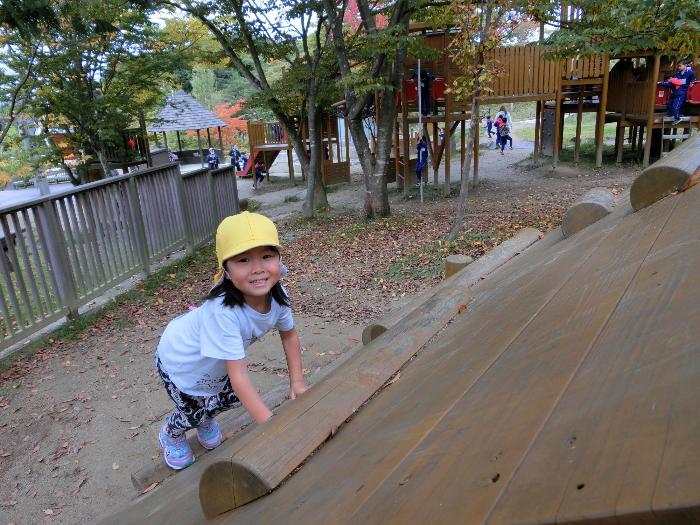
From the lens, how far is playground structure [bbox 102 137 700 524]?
0.66 meters

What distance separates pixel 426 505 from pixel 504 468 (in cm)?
13

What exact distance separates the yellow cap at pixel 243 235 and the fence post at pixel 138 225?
5.72 metres

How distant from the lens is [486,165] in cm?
1828

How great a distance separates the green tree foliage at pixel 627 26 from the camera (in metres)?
5.89

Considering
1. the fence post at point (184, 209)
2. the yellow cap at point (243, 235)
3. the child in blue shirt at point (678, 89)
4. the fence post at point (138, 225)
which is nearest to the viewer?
the yellow cap at point (243, 235)

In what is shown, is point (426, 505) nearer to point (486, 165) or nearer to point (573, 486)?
point (573, 486)

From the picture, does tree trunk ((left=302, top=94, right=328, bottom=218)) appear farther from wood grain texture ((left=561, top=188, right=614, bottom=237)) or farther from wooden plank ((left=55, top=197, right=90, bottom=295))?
wood grain texture ((left=561, top=188, right=614, bottom=237))

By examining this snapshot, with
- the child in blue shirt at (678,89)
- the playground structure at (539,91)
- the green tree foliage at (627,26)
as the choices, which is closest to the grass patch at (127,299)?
the green tree foliage at (627,26)

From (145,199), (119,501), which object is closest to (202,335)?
(119,501)

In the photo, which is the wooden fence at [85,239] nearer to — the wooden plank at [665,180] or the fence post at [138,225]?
the fence post at [138,225]

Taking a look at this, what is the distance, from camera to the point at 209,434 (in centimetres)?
259

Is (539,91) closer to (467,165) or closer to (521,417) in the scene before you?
(467,165)

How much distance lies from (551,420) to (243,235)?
1350 millimetres

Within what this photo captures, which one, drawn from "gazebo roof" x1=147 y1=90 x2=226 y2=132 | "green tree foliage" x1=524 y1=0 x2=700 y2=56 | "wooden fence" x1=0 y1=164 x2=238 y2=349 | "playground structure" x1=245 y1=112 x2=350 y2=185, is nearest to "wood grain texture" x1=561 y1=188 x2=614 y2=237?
"green tree foliage" x1=524 y1=0 x2=700 y2=56
